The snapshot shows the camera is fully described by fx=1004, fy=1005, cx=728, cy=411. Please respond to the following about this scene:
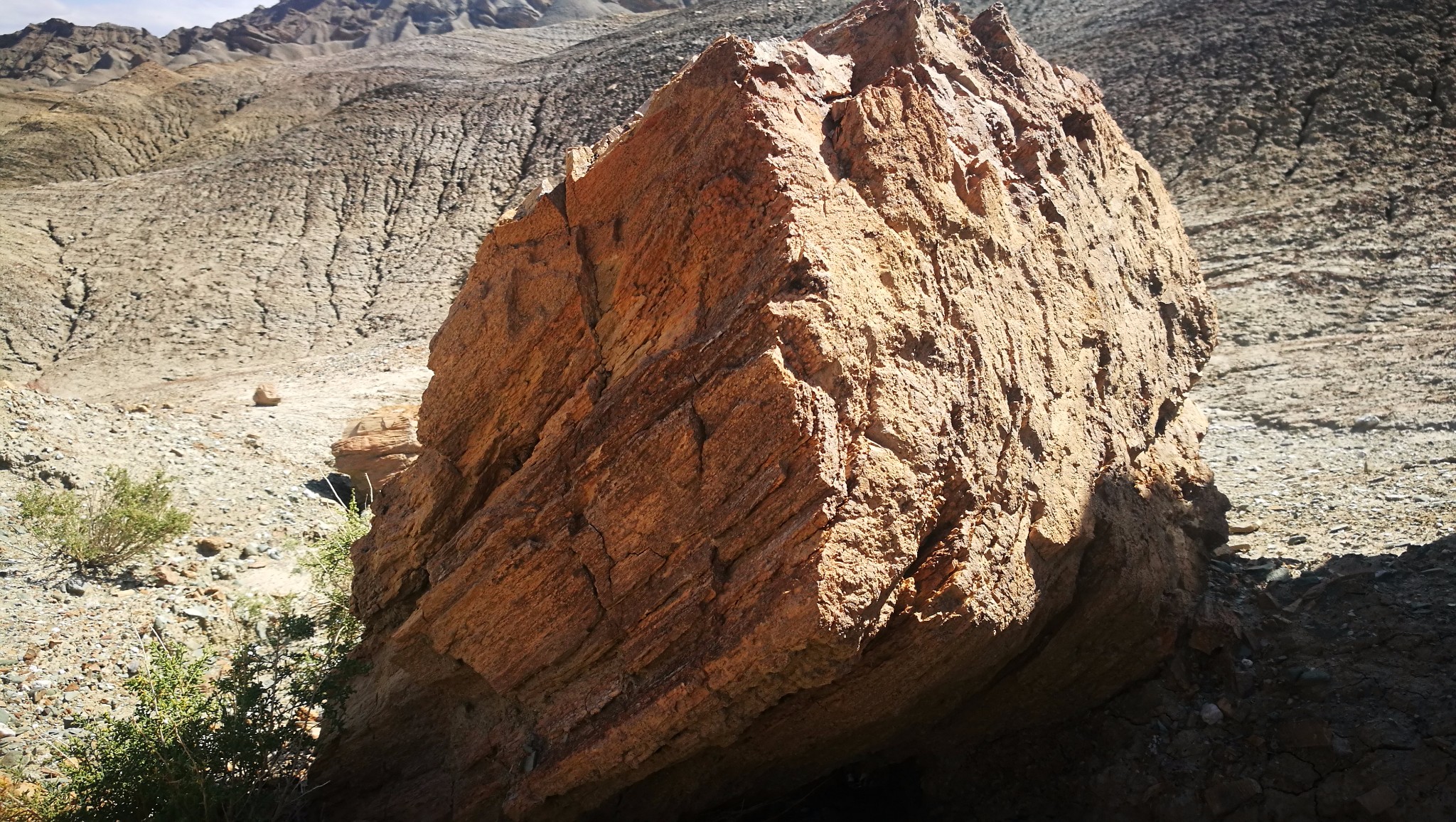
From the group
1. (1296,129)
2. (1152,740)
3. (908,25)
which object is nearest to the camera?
(1152,740)

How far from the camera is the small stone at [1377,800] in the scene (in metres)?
4.21

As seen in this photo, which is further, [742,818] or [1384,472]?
[1384,472]

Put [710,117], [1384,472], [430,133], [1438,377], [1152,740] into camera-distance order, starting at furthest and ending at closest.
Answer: [430,133] → [1438,377] → [1384,472] → [1152,740] → [710,117]

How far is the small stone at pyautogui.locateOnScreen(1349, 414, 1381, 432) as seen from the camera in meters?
8.79

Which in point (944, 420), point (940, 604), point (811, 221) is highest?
point (811, 221)

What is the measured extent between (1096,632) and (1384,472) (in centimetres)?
396

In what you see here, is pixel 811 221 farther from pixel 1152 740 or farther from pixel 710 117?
pixel 1152 740

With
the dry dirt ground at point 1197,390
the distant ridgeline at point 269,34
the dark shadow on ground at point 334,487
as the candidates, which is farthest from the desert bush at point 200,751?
the distant ridgeline at point 269,34

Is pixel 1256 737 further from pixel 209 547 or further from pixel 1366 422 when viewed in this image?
→ pixel 209 547

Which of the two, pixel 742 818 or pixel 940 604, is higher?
pixel 940 604

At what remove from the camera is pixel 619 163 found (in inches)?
182

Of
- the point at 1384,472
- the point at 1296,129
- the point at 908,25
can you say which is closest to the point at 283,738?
the point at 908,25

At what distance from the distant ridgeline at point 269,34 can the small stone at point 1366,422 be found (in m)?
57.7

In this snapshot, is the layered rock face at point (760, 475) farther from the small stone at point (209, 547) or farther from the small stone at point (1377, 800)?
the small stone at point (209, 547)
